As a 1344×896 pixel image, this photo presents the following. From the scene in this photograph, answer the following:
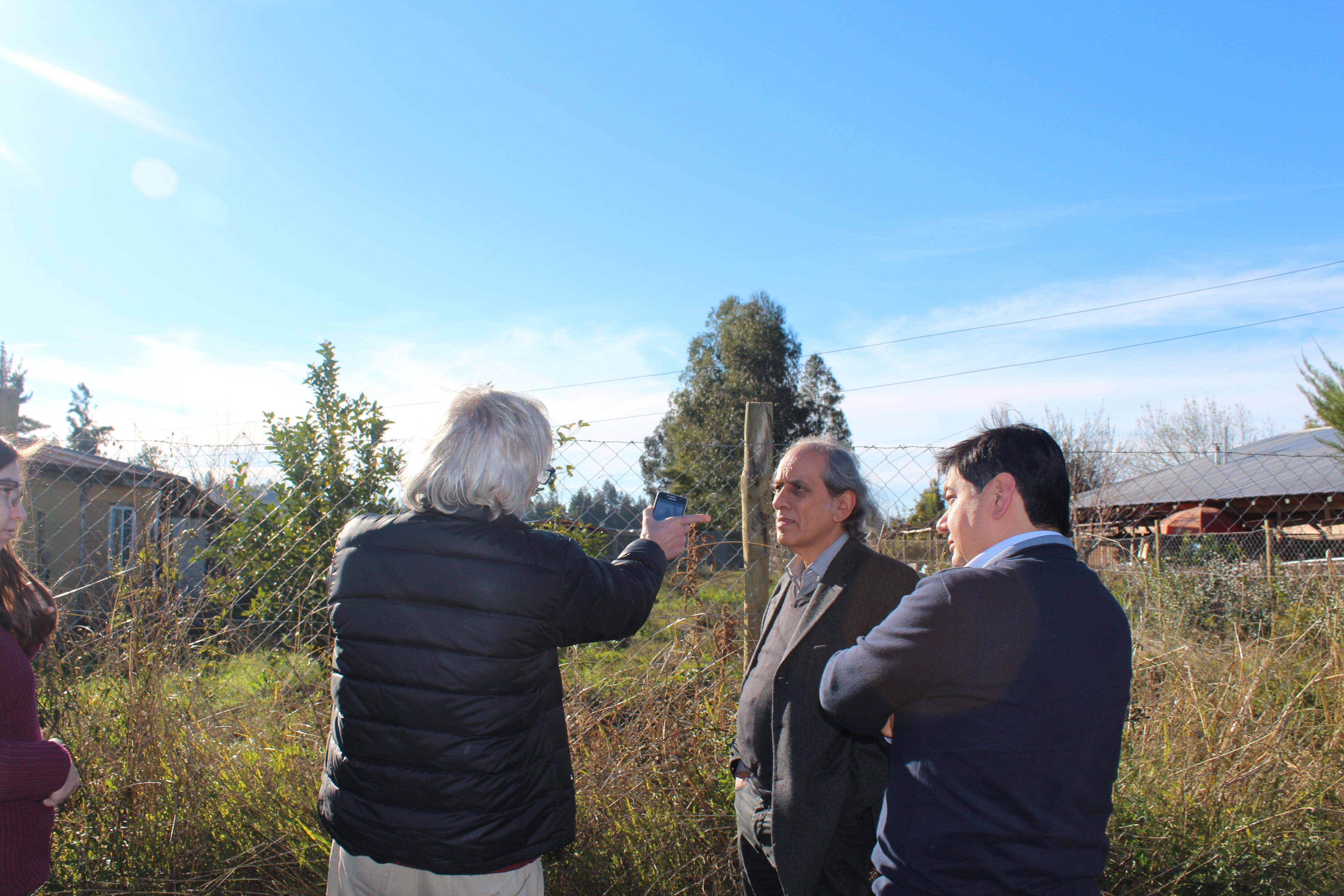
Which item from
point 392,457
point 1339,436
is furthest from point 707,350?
point 392,457

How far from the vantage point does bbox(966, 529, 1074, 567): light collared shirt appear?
150 centimetres

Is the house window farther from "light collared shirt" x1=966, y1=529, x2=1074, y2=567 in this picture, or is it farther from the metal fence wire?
"light collared shirt" x1=966, y1=529, x2=1074, y2=567

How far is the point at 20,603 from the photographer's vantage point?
1.96 meters

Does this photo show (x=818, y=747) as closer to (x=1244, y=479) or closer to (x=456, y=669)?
(x=456, y=669)

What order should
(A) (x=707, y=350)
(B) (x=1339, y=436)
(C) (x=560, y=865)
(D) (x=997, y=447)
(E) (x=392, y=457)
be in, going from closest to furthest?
(D) (x=997, y=447)
(C) (x=560, y=865)
(E) (x=392, y=457)
(B) (x=1339, y=436)
(A) (x=707, y=350)

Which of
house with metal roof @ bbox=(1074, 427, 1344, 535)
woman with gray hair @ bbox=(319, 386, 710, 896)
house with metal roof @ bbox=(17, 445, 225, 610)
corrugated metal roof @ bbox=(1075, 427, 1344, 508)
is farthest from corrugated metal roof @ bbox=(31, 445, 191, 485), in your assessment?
corrugated metal roof @ bbox=(1075, 427, 1344, 508)

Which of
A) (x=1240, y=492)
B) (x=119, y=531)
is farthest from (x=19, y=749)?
(x=1240, y=492)

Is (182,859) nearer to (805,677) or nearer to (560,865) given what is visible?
(560,865)

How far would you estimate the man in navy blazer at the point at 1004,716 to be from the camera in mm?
1378

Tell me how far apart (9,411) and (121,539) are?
2.95 feet

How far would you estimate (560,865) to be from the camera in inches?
105

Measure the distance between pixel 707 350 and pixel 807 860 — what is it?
25.8 meters

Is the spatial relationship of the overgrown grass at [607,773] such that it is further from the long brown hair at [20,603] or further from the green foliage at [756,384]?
the green foliage at [756,384]

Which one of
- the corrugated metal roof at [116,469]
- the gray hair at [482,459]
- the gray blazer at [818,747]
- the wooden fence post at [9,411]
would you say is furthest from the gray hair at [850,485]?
the wooden fence post at [9,411]
